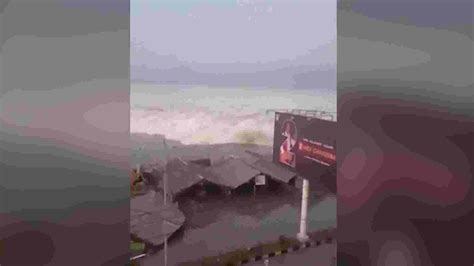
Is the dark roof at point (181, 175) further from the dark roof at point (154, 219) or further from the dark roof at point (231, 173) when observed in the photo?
the dark roof at point (154, 219)

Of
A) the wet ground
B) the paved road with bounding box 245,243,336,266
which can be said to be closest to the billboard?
the wet ground

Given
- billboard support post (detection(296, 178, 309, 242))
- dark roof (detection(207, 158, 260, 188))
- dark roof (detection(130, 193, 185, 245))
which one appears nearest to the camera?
dark roof (detection(130, 193, 185, 245))

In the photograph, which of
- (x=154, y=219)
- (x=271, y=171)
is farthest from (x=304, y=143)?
(x=271, y=171)

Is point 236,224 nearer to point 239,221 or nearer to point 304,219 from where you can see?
point 239,221

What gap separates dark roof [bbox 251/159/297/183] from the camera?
6172 millimetres

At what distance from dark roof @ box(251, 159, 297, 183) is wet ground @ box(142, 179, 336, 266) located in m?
0.21

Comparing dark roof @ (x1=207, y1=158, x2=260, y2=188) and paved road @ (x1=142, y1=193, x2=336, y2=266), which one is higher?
→ dark roof @ (x1=207, y1=158, x2=260, y2=188)

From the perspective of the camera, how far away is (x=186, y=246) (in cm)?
403

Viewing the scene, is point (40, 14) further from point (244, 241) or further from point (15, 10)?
point (244, 241)

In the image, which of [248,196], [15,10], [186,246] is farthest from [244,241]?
[15,10]

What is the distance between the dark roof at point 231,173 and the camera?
20.0 ft

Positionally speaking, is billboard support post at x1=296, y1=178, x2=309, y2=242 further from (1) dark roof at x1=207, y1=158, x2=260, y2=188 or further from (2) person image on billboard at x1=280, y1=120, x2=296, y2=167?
(1) dark roof at x1=207, y1=158, x2=260, y2=188

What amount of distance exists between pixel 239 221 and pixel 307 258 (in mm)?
1350

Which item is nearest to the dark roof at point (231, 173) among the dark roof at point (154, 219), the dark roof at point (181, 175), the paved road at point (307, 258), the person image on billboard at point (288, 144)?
the dark roof at point (181, 175)
